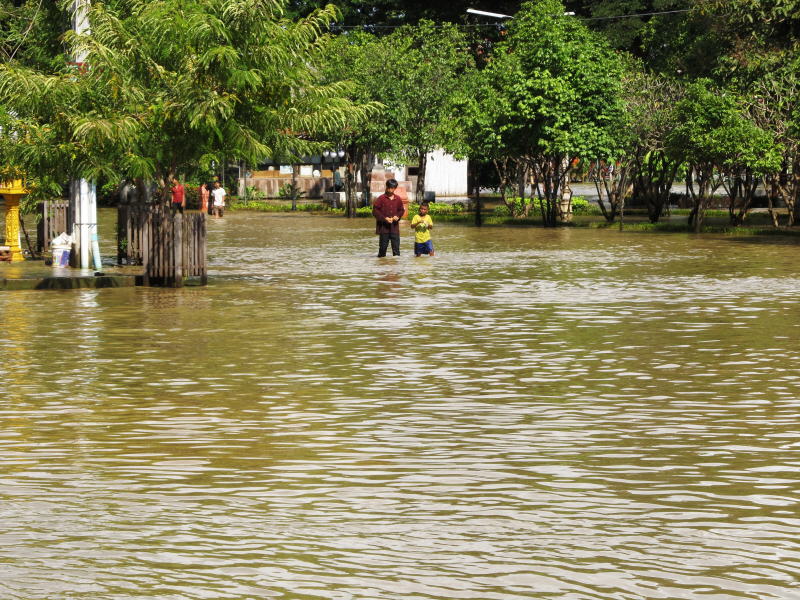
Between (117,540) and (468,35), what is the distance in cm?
6852

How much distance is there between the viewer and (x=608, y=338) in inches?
640

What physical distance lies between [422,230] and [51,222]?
315 inches

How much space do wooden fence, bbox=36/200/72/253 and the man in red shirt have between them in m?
6.38

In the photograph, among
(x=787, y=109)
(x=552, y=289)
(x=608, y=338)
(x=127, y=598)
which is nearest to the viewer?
(x=127, y=598)

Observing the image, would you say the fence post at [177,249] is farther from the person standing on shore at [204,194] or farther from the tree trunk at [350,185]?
the person standing on shore at [204,194]

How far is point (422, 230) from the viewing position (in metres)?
31.5

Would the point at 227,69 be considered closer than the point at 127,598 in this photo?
No

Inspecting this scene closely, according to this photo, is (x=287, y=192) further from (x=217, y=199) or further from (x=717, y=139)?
(x=717, y=139)

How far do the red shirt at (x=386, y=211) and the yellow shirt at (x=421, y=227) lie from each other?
38 centimetres

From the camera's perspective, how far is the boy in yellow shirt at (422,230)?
1225 inches

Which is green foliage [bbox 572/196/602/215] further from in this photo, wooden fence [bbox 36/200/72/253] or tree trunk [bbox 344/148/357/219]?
wooden fence [bbox 36/200/72/253]

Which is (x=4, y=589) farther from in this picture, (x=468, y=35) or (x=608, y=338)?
(x=468, y=35)

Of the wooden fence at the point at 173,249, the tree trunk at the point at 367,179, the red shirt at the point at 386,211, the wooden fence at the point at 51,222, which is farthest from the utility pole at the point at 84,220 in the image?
the tree trunk at the point at 367,179

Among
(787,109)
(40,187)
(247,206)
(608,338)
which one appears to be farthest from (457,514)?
(247,206)
